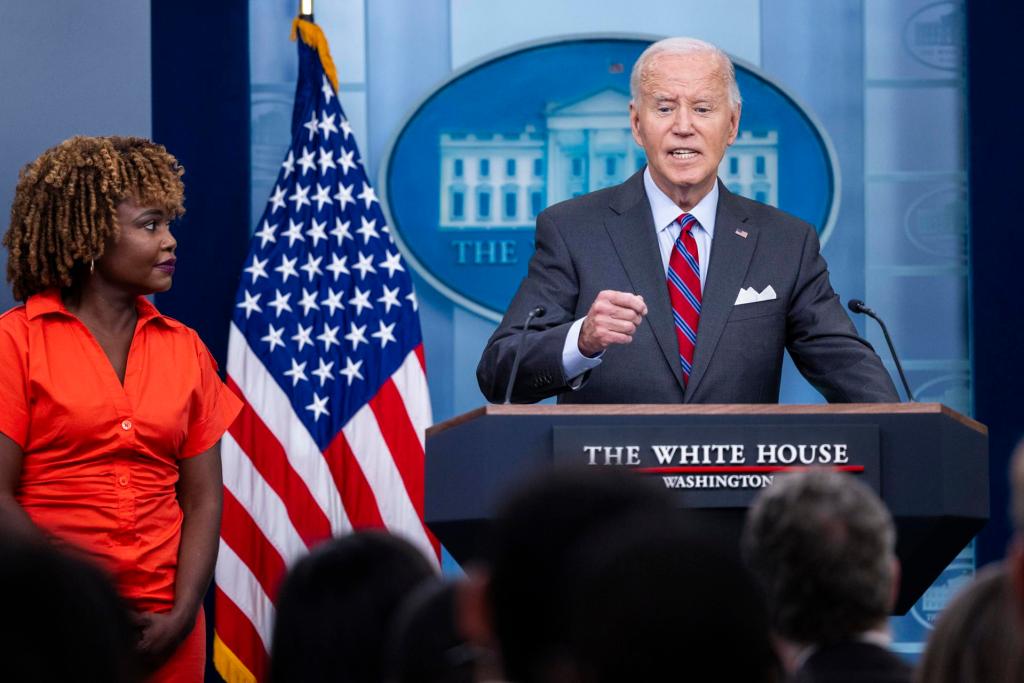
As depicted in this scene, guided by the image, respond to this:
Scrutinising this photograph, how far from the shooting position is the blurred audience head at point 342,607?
1.38 metres

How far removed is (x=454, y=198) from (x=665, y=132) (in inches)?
72.3

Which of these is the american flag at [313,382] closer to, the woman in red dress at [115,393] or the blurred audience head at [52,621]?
the woman in red dress at [115,393]

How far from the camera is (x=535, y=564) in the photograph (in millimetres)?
1260

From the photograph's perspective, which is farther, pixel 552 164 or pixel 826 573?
pixel 552 164

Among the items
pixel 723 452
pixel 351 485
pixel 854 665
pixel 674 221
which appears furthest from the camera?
pixel 351 485

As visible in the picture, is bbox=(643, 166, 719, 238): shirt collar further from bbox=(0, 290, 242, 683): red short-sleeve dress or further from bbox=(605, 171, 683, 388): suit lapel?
bbox=(0, 290, 242, 683): red short-sleeve dress

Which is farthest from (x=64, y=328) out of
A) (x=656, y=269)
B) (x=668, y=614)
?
(x=668, y=614)

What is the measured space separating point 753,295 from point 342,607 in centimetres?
237

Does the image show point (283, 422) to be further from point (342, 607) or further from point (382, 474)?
point (342, 607)

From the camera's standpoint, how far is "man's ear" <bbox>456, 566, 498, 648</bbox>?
4.19ft

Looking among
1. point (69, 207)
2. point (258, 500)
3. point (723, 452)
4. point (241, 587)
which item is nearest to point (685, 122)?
point (723, 452)

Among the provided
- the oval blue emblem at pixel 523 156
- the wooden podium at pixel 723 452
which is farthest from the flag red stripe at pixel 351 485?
the wooden podium at pixel 723 452

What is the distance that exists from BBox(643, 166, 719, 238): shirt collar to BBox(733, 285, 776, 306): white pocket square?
22 cm

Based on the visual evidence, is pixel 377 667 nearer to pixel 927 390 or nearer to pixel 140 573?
pixel 140 573
